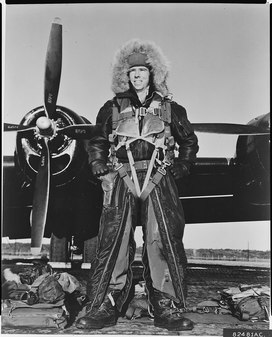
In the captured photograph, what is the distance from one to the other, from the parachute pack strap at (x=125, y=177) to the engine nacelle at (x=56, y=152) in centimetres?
58

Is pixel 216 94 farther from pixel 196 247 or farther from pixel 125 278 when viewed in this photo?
pixel 125 278

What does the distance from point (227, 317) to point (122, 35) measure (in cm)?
413

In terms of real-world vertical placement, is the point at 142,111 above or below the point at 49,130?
above

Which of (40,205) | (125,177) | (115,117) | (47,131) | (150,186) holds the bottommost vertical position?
(40,205)

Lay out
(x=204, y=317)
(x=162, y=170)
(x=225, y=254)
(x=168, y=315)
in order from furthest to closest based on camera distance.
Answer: (x=225, y=254) < (x=162, y=170) < (x=204, y=317) < (x=168, y=315)

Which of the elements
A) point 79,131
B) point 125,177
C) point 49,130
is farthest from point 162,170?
point 49,130

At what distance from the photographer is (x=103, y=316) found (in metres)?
6.84

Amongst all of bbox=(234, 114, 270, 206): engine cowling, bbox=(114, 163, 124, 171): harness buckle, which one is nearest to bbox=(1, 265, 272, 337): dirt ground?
bbox=(234, 114, 270, 206): engine cowling

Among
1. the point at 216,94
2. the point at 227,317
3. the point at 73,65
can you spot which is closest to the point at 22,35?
the point at 73,65

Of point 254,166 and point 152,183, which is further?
point 254,166

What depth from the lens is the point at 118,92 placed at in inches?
287

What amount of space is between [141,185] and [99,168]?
0.63 m

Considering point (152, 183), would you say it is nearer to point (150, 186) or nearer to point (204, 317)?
point (150, 186)

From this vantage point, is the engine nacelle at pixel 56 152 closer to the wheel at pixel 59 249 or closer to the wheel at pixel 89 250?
the wheel at pixel 59 249
